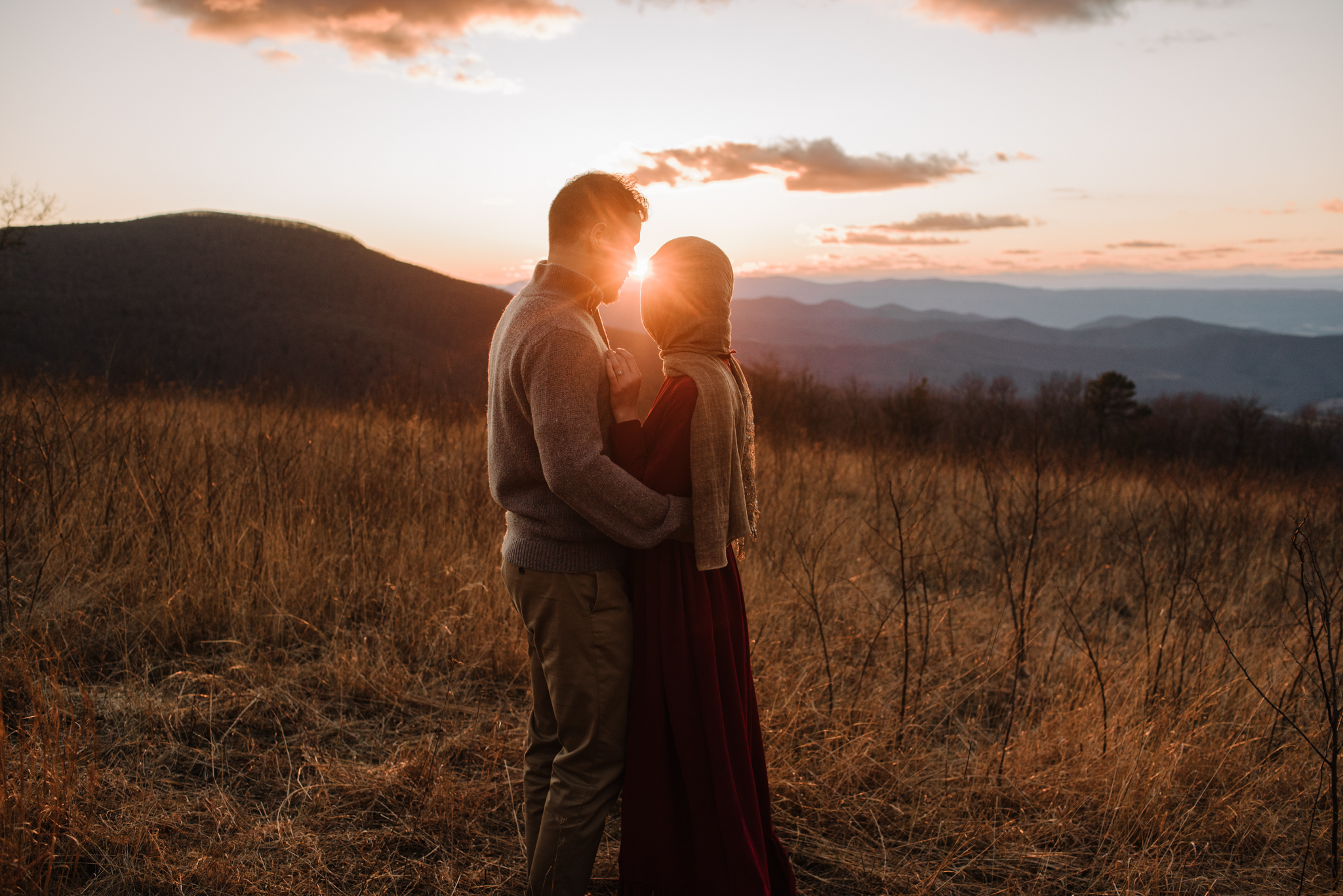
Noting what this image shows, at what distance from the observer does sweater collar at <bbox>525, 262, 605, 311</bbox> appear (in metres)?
1.75

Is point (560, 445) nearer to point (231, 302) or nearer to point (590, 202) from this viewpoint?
point (590, 202)

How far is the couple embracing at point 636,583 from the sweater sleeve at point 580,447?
15mm

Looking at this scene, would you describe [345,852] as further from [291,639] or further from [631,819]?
[291,639]

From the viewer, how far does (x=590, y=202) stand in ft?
5.67

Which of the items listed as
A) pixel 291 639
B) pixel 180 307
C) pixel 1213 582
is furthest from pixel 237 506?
pixel 180 307

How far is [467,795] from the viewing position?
101 inches

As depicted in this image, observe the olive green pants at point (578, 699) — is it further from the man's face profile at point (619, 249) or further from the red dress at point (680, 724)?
the man's face profile at point (619, 249)

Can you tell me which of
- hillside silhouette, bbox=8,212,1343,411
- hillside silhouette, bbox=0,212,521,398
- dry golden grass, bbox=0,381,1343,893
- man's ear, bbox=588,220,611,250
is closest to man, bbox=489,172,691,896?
man's ear, bbox=588,220,611,250

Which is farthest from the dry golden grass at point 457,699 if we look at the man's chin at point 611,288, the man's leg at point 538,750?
the man's chin at point 611,288

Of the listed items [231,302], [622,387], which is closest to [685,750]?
[622,387]

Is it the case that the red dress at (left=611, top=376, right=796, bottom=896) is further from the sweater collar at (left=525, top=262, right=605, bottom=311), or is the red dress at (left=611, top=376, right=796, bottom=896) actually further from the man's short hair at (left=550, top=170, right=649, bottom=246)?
the man's short hair at (left=550, top=170, right=649, bottom=246)

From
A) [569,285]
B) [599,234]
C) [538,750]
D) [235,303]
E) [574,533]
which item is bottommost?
[538,750]

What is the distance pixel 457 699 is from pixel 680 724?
1953 mm

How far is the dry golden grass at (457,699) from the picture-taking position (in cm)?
230
